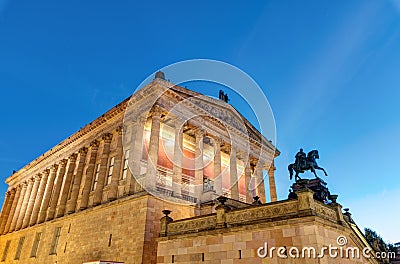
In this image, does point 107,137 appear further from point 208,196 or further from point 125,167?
point 208,196

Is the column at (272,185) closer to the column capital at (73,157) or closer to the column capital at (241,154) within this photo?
the column capital at (241,154)

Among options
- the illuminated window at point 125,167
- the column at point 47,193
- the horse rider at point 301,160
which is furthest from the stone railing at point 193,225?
the column at point 47,193

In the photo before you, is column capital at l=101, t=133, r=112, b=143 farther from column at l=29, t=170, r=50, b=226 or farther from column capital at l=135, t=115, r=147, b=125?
column at l=29, t=170, r=50, b=226

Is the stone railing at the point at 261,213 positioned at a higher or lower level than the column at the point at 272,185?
lower

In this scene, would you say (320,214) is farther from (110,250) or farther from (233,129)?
(233,129)

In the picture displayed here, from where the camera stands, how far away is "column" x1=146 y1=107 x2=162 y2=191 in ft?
69.3

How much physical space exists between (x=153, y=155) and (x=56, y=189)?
16.8 m

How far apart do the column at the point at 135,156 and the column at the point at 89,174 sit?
629cm

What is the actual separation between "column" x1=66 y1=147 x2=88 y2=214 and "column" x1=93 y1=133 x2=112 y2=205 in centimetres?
422

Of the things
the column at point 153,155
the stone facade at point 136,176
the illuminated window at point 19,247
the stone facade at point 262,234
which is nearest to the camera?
the stone facade at point 262,234

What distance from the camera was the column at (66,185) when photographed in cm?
2939

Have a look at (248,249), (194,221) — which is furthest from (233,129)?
(248,249)

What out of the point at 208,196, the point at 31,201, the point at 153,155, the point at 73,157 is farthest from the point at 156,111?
the point at 31,201

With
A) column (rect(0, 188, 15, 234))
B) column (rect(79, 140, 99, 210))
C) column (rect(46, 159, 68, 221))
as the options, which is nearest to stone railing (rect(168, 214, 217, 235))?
column (rect(79, 140, 99, 210))
